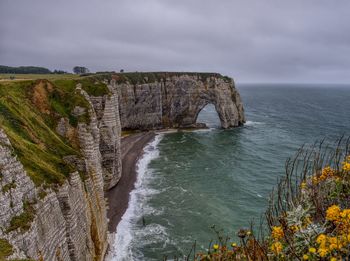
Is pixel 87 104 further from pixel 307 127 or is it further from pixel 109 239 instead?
pixel 307 127

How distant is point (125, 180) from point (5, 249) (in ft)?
A: 124

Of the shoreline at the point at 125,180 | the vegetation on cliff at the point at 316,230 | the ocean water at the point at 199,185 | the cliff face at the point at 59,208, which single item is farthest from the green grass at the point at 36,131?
the vegetation on cliff at the point at 316,230

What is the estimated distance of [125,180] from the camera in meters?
51.6

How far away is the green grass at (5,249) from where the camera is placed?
13320mm

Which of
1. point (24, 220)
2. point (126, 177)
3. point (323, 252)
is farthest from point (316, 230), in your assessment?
point (126, 177)

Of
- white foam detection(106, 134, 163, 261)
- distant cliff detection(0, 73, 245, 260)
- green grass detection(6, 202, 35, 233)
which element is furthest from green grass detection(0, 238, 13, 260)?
white foam detection(106, 134, 163, 261)

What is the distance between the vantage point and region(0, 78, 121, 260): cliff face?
52.7 ft

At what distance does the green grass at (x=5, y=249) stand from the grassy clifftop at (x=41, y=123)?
5419mm

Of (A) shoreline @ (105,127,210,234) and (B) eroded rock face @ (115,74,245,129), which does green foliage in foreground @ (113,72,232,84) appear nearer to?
(B) eroded rock face @ (115,74,245,129)

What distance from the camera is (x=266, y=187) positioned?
48312 mm

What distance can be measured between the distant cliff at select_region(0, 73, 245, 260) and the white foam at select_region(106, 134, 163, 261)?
6.87 ft

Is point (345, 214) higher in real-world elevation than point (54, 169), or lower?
higher

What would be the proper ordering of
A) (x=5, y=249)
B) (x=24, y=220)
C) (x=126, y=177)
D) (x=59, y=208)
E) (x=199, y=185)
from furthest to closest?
(x=126, y=177), (x=199, y=185), (x=59, y=208), (x=24, y=220), (x=5, y=249)

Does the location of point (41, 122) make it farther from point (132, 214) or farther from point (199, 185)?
point (199, 185)
